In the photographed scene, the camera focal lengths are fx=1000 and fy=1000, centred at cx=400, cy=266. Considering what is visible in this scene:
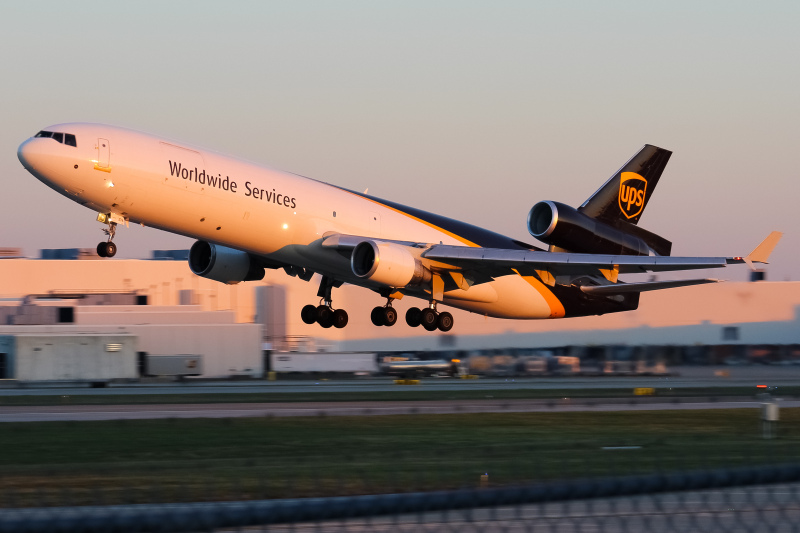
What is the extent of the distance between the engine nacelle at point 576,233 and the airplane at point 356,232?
0.05 m

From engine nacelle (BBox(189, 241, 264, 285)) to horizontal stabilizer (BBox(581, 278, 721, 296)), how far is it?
13.7m

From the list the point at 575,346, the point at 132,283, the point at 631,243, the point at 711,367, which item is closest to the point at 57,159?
the point at 631,243

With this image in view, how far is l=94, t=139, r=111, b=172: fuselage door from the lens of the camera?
27.2 metres

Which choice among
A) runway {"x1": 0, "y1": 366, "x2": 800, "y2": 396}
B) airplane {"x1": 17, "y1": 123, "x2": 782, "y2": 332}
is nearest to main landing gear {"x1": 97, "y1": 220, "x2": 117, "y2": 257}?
airplane {"x1": 17, "y1": 123, "x2": 782, "y2": 332}

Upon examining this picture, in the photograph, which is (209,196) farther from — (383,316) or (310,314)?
(310,314)

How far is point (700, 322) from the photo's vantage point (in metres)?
61.2

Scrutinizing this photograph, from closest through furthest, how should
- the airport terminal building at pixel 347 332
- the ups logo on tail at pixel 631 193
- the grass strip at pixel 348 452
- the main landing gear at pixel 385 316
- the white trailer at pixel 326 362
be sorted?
1. the grass strip at pixel 348 452
2. the main landing gear at pixel 385 316
3. the ups logo on tail at pixel 631 193
4. the airport terminal building at pixel 347 332
5. the white trailer at pixel 326 362

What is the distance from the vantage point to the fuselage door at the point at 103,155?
2725 cm

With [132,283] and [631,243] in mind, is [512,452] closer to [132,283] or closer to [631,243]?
[631,243]

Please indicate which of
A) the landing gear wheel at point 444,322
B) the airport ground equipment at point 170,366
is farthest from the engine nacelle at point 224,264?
the airport ground equipment at point 170,366

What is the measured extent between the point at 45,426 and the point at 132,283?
51131mm

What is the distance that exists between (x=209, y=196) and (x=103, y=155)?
3175 mm

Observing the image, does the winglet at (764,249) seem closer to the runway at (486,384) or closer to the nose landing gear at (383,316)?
→ the nose landing gear at (383,316)

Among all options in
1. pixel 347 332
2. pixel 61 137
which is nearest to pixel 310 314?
pixel 61 137
